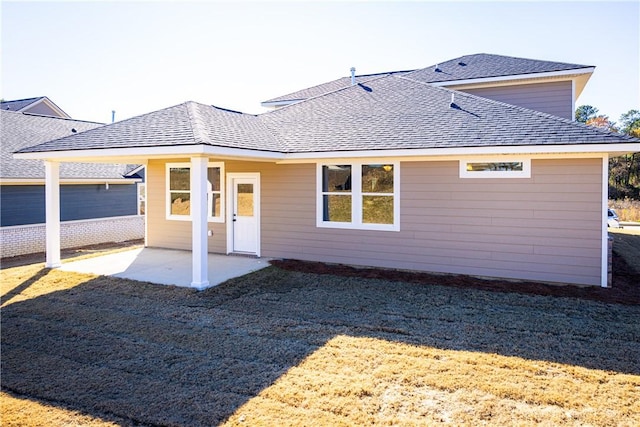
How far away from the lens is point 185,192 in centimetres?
1273

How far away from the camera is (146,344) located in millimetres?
5508

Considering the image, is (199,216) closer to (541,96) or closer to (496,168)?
(496,168)

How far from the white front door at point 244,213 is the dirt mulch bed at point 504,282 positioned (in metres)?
1.33

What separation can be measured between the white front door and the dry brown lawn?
3.73 meters

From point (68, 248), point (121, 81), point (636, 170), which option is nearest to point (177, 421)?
point (68, 248)

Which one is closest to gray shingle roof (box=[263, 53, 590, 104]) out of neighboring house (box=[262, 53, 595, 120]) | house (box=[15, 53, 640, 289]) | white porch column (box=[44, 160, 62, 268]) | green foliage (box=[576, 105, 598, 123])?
neighboring house (box=[262, 53, 595, 120])

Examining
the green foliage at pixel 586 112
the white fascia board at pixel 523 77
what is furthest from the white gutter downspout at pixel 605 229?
the green foliage at pixel 586 112

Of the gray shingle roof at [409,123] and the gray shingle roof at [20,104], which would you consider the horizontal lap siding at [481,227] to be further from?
the gray shingle roof at [20,104]

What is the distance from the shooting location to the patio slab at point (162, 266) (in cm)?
921

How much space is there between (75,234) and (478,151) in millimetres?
13489

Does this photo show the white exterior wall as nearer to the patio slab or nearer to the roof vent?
the patio slab

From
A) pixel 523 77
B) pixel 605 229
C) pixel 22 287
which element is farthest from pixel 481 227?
pixel 22 287

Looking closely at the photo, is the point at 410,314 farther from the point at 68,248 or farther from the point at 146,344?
the point at 68,248

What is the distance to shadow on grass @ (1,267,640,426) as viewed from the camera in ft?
14.0
